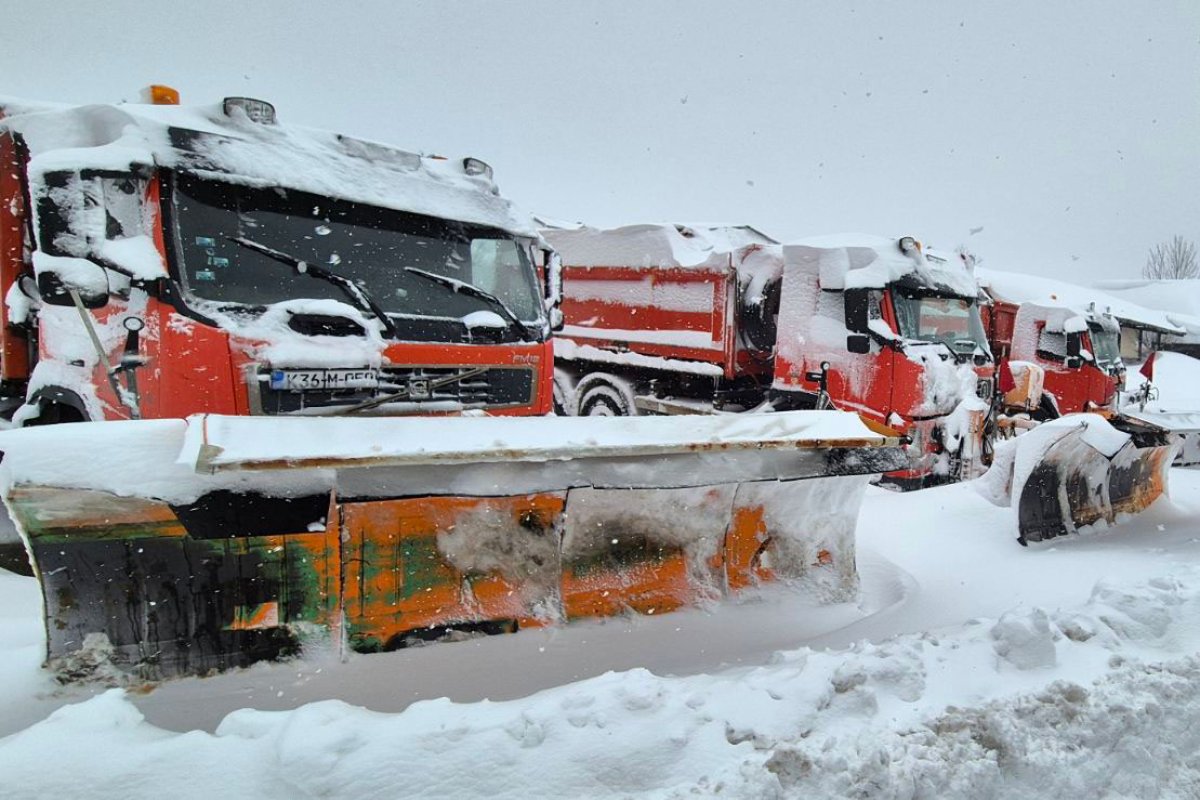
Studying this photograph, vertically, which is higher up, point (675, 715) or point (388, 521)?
point (388, 521)

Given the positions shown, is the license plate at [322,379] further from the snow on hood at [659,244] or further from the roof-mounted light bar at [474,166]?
the snow on hood at [659,244]

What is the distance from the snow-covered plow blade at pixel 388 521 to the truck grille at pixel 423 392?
0.77 m

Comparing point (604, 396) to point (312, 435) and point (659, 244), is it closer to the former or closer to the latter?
point (659, 244)

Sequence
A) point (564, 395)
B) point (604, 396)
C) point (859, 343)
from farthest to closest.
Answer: point (564, 395), point (604, 396), point (859, 343)

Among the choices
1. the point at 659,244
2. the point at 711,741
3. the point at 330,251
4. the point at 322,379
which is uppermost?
the point at 659,244

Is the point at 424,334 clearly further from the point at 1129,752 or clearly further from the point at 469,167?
the point at 1129,752

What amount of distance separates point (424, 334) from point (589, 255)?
614cm

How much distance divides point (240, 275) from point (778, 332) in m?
6.23

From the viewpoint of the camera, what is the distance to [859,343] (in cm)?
730

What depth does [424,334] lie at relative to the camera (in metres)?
3.73

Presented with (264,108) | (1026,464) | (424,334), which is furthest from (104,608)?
(1026,464)

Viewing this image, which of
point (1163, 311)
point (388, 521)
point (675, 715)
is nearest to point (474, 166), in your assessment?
A: point (388, 521)

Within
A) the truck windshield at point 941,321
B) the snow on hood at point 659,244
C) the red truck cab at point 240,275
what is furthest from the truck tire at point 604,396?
the red truck cab at point 240,275

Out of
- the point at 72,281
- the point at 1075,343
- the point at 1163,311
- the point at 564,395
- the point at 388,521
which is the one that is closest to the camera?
the point at 388,521
